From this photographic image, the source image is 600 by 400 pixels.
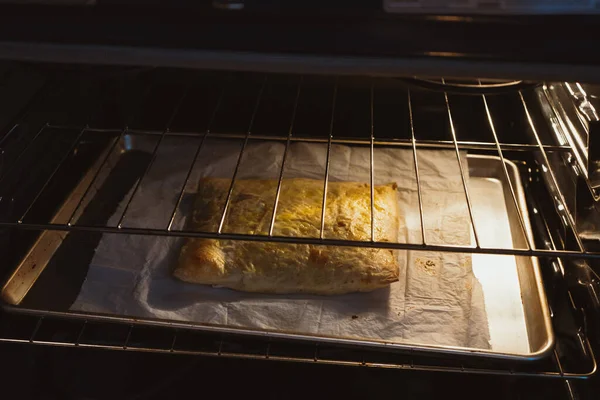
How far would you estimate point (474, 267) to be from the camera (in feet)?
3.74

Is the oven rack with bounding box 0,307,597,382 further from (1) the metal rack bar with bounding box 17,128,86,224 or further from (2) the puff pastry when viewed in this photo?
(1) the metal rack bar with bounding box 17,128,86,224

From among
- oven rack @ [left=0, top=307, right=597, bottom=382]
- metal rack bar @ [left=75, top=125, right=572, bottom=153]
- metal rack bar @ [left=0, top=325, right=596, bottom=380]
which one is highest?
metal rack bar @ [left=75, top=125, right=572, bottom=153]

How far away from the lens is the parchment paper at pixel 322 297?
1.01m

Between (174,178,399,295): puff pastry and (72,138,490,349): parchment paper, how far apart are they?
0.12ft

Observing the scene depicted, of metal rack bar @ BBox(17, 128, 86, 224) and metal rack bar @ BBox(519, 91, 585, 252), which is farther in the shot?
metal rack bar @ BBox(17, 128, 86, 224)

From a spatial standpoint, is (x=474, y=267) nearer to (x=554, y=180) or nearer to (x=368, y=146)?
(x=554, y=180)

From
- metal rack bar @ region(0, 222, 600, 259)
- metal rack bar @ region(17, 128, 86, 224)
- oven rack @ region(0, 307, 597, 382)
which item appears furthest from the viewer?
metal rack bar @ region(17, 128, 86, 224)

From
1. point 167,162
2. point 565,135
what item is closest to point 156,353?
point 167,162

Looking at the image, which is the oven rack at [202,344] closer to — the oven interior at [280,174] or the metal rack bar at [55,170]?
the oven interior at [280,174]

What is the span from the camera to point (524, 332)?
3.32 feet

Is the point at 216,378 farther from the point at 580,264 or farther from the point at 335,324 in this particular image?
the point at 580,264

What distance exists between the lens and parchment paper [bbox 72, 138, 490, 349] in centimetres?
101

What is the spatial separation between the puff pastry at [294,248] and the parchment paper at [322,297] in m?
0.04

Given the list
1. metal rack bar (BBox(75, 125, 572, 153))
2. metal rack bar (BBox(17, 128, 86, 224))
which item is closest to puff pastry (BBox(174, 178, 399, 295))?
metal rack bar (BBox(75, 125, 572, 153))
